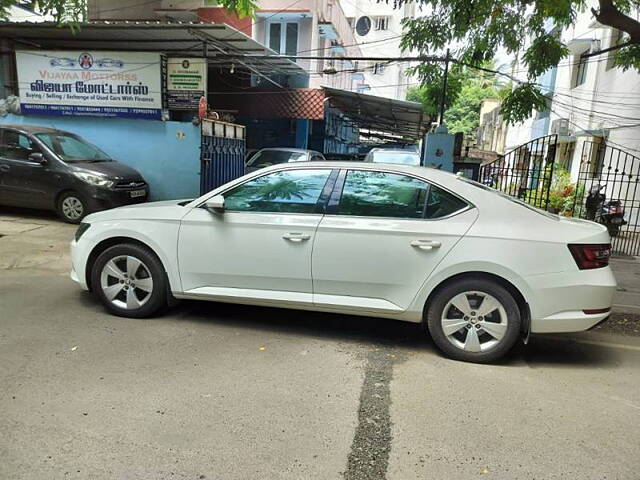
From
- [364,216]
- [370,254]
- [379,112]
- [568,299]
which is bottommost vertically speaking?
[568,299]

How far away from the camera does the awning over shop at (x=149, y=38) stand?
10.0m

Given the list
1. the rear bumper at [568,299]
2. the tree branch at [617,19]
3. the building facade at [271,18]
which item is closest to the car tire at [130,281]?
the rear bumper at [568,299]

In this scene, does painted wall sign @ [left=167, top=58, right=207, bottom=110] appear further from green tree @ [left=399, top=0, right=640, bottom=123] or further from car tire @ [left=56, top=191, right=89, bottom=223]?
green tree @ [left=399, top=0, right=640, bottom=123]

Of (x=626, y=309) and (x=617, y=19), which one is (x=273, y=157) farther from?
(x=626, y=309)

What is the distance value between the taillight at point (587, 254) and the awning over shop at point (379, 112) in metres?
13.2

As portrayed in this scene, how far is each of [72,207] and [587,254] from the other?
822 cm

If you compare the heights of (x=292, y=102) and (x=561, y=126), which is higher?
(x=292, y=102)

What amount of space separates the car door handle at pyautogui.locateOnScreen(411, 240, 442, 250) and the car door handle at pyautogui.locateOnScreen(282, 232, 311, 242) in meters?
0.85

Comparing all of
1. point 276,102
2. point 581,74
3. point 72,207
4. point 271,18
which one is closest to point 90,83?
point 72,207

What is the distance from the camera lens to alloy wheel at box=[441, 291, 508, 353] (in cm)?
385

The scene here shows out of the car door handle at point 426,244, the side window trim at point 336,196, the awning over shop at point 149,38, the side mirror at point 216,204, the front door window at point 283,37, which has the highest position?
the front door window at point 283,37

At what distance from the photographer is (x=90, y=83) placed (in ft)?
36.0

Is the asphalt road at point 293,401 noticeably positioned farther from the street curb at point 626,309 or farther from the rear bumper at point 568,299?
the street curb at point 626,309

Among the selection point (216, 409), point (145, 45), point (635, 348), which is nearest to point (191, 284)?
point (216, 409)
